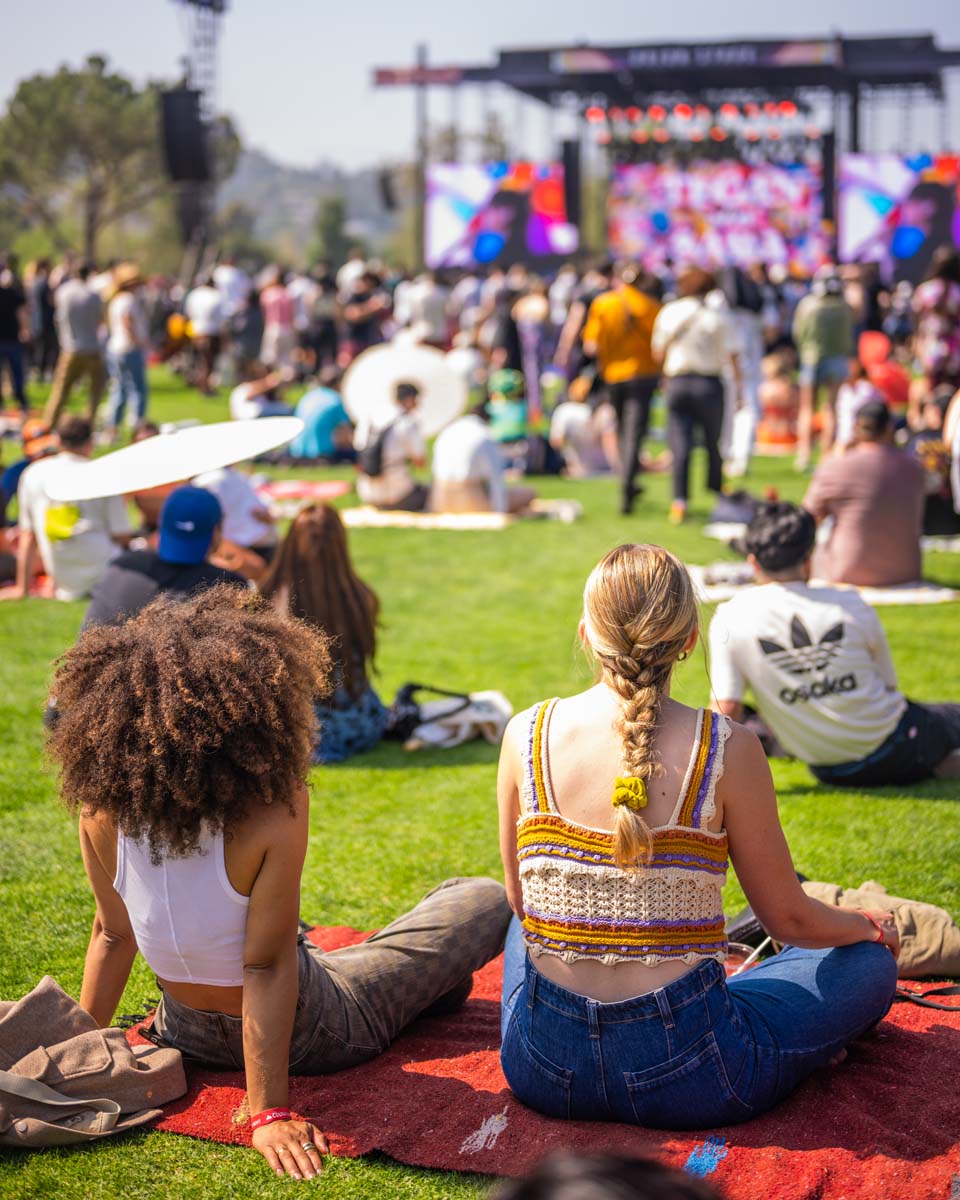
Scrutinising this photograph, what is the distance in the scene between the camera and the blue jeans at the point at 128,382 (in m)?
14.7

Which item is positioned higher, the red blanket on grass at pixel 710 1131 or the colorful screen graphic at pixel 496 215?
the colorful screen graphic at pixel 496 215

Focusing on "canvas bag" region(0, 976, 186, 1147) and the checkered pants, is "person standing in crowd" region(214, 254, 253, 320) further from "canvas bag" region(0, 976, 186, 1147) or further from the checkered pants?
"canvas bag" region(0, 976, 186, 1147)

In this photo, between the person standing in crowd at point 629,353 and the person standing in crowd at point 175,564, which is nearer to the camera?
the person standing in crowd at point 175,564

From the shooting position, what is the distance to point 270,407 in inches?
533

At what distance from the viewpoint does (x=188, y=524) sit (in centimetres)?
472

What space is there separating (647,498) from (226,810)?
Result: 31.0ft

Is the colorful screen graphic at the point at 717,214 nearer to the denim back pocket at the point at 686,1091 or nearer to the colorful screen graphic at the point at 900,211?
the colorful screen graphic at the point at 900,211

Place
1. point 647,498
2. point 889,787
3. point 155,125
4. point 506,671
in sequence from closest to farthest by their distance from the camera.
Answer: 1. point 889,787
2. point 506,671
3. point 647,498
4. point 155,125

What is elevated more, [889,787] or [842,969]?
[842,969]

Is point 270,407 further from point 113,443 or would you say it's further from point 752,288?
point 752,288

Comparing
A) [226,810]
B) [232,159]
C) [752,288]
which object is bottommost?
[226,810]

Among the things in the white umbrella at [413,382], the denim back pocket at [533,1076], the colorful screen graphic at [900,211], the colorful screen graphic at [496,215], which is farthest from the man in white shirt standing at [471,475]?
the colorful screen graphic at [496,215]

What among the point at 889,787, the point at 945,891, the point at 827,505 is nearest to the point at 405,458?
the point at 827,505

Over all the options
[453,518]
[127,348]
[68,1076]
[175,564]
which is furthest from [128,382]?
[68,1076]
